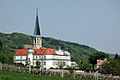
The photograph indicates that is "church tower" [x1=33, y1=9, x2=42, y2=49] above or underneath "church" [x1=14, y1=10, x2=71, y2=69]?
above

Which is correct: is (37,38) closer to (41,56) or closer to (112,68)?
(41,56)

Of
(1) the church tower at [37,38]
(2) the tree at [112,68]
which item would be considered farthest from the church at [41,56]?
(2) the tree at [112,68]

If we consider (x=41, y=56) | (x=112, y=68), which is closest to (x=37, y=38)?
(x=41, y=56)

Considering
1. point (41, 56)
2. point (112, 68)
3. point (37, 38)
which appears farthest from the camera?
point (37, 38)

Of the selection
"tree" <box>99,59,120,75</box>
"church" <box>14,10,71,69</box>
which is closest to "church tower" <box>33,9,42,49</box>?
"church" <box>14,10,71,69</box>

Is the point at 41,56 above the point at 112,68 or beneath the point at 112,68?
above

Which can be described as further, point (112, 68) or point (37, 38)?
point (37, 38)

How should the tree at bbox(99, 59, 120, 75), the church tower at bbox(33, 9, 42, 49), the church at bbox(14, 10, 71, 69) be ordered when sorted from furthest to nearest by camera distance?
the church tower at bbox(33, 9, 42, 49)
the church at bbox(14, 10, 71, 69)
the tree at bbox(99, 59, 120, 75)

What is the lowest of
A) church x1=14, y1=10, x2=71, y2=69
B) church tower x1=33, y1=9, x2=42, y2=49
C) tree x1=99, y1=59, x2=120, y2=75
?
tree x1=99, y1=59, x2=120, y2=75

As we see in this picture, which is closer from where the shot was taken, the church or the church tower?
the church

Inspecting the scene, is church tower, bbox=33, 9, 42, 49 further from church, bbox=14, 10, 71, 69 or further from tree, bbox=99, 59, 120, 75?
tree, bbox=99, 59, 120, 75

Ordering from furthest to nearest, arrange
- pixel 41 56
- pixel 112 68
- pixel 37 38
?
pixel 37 38 < pixel 41 56 < pixel 112 68

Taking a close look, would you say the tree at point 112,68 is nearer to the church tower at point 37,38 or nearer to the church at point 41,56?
the church at point 41,56

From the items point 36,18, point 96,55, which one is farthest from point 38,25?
point 96,55
